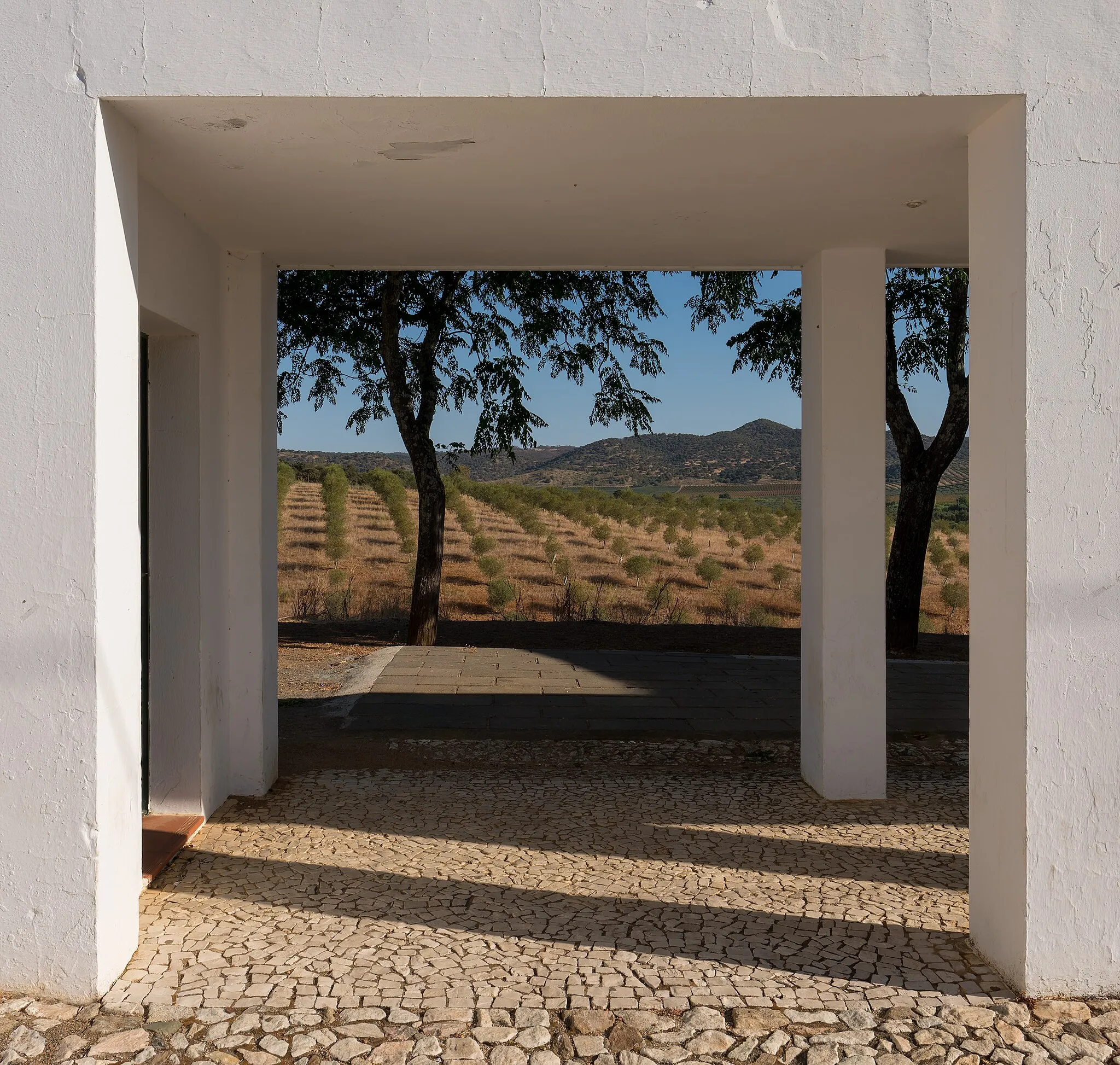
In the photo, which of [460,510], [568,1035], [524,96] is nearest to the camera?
[568,1035]

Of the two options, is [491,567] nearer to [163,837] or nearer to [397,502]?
[397,502]

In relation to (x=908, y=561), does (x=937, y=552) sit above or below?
below

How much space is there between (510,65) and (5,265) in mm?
1595

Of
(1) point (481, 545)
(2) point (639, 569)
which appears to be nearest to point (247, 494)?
(2) point (639, 569)

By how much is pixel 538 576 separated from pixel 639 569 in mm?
2456

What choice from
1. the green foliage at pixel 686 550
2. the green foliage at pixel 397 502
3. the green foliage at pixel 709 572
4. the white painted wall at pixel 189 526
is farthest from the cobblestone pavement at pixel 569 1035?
the green foliage at pixel 686 550

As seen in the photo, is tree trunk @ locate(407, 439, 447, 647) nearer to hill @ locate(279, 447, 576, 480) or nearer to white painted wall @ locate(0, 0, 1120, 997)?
white painted wall @ locate(0, 0, 1120, 997)

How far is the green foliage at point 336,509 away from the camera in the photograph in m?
25.0

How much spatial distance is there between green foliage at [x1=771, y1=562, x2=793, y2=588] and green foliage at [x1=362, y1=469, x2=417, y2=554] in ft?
30.6

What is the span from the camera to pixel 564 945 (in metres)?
3.43

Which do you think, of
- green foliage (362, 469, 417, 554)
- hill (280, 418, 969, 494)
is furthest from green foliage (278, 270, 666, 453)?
hill (280, 418, 969, 494)

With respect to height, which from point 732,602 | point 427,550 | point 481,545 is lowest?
point 732,602

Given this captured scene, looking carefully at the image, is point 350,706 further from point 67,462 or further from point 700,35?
point 700,35

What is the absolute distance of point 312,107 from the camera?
307 cm
